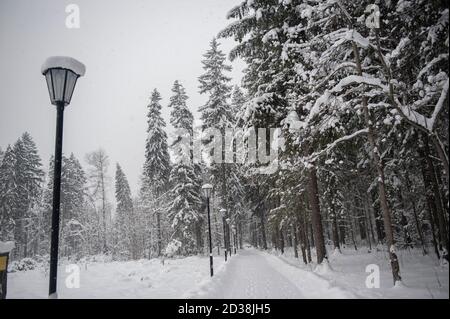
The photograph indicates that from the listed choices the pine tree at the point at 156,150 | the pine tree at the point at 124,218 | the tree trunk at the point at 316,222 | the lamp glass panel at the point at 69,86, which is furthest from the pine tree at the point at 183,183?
the lamp glass panel at the point at 69,86

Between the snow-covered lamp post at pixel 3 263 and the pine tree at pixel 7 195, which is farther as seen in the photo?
the pine tree at pixel 7 195

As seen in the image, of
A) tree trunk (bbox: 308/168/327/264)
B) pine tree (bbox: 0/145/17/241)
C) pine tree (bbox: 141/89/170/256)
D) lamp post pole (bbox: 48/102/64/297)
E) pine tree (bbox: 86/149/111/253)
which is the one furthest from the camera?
pine tree (bbox: 86/149/111/253)

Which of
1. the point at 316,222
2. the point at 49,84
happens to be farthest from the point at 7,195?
the point at 49,84

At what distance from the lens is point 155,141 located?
29172 mm

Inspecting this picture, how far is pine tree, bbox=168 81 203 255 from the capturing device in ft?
86.0

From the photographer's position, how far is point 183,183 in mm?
26812

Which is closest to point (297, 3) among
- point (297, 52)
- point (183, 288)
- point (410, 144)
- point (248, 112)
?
point (297, 52)

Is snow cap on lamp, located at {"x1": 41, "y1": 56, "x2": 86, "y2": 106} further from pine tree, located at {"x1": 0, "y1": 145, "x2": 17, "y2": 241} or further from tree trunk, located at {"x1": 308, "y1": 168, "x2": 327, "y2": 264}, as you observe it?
pine tree, located at {"x1": 0, "y1": 145, "x2": 17, "y2": 241}

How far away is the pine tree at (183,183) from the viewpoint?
2620 cm

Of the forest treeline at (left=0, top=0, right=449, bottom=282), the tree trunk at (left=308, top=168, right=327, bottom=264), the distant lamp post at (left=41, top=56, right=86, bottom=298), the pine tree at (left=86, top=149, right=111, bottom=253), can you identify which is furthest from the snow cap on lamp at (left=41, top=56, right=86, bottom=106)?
the pine tree at (left=86, top=149, right=111, bottom=253)

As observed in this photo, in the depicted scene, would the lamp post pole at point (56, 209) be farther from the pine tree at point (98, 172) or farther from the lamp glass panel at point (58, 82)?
the pine tree at point (98, 172)

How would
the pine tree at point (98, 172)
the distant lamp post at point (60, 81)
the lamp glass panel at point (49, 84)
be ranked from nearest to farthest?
the distant lamp post at point (60, 81)
the lamp glass panel at point (49, 84)
the pine tree at point (98, 172)

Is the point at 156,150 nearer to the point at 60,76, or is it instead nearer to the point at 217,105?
the point at 217,105
